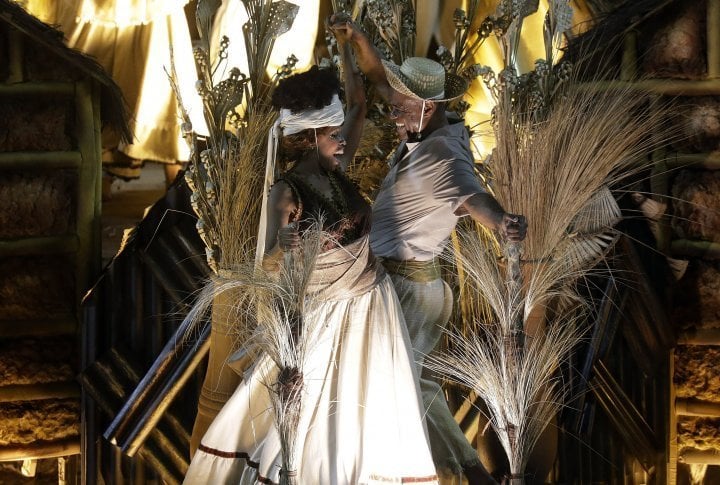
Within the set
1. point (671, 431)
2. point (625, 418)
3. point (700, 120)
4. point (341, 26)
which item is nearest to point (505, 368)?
point (341, 26)

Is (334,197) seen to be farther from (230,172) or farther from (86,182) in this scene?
(86,182)

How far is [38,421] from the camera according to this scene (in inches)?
203

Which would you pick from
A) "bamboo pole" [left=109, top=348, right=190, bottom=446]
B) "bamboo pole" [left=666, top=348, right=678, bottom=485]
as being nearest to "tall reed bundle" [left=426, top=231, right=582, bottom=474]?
"bamboo pole" [left=666, top=348, right=678, bottom=485]

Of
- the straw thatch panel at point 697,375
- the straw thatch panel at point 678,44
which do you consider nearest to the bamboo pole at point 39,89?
the straw thatch panel at point 678,44

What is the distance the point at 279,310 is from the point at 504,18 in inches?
57.5

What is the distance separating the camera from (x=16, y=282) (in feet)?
16.7

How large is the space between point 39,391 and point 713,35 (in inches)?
116

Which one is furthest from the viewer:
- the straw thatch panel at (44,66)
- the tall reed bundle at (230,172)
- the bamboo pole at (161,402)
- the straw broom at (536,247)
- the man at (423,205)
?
the straw thatch panel at (44,66)

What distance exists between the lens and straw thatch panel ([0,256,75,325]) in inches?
200

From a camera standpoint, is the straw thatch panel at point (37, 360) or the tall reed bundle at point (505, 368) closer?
the tall reed bundle at point (505, 368)

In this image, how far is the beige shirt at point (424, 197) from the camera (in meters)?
4.12

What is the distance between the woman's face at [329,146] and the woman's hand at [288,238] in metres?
0.29

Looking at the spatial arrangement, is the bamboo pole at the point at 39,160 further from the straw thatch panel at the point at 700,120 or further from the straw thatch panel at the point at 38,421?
the straw thatch panel at the point at 700,120

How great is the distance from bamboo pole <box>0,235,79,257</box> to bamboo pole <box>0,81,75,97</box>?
21.8 inches
